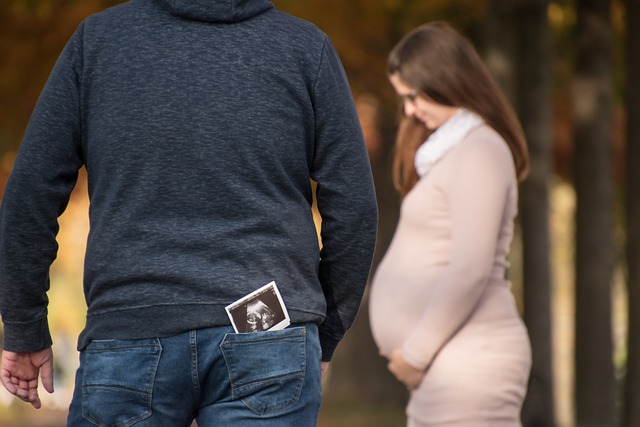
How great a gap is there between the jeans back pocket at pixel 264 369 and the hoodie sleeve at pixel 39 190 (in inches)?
20.3

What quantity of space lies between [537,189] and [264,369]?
8475 mm

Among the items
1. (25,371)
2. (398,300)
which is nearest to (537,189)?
(398,300)

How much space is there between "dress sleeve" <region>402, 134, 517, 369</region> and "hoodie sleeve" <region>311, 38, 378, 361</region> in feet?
2.75

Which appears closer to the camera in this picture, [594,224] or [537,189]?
[594,224]

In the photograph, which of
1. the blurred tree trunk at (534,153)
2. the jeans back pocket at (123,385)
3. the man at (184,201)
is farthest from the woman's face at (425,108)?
the blurred tree trunk at (534,153)

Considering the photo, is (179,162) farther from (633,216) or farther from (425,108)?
(633,216)

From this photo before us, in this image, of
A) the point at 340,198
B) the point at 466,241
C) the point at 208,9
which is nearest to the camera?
the point at 208,9

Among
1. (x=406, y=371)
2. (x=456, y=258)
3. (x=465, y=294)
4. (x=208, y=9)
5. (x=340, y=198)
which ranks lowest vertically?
(x=406, y=371)

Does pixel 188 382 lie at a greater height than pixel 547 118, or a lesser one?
greater

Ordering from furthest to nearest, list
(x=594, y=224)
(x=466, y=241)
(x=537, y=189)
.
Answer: (x=537, y=189) < (x=594, y=224) < (x=466, y=241)

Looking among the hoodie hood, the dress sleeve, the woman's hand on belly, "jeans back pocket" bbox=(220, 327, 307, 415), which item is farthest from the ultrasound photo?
the woman's hand on belly

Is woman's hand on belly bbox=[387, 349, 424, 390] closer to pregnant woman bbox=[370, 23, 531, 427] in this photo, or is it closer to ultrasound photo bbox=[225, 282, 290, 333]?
pregnant woman bbox=[370, 23, 531, 427]

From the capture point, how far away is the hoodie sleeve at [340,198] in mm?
3004

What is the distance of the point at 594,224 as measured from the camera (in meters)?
10.8
